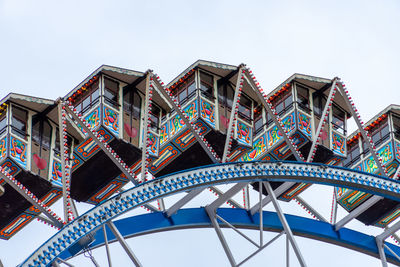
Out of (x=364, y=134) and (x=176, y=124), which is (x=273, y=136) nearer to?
(x=364, y=134)

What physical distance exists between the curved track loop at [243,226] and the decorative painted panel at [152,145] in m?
1.71

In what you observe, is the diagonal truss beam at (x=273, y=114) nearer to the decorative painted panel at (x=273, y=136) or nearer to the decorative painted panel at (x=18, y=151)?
the decorative painted panel at (x=273, y=136)

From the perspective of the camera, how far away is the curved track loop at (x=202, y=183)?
86.9 ft

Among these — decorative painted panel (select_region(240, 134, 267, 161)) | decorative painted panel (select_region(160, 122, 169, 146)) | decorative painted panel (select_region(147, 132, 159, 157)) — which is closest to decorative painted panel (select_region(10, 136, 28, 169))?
decorative painted panel (select_region(147, 132, 159, 157))

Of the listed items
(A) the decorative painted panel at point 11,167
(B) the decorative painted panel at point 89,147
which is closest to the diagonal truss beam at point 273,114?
(B) the decorative painted panel at point 89,147

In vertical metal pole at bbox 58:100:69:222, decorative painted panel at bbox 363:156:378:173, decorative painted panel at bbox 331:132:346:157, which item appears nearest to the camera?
vertical metal pole at bbox 58:100:69:222

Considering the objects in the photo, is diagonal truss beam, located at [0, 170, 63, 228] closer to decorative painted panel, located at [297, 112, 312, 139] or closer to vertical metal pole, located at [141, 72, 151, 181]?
vertical metal pole, located at [141, 72, 151, 181]

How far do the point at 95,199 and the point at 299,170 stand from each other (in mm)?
5910

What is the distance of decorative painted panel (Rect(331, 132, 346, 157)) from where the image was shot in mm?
35656

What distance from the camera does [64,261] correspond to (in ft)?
87.4

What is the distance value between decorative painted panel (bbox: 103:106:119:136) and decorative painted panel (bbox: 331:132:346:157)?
21.3ft

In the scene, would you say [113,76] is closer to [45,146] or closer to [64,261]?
[45,146]

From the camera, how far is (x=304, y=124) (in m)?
35.1

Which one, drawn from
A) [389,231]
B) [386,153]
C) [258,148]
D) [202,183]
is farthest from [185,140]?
[386,153]
